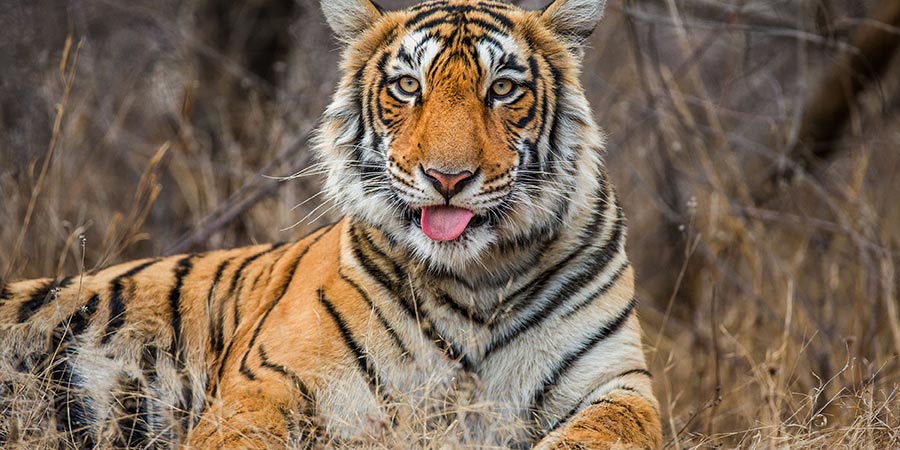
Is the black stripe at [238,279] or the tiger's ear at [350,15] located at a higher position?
the tiger's ear at [350,15]

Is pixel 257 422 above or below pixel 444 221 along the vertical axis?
below

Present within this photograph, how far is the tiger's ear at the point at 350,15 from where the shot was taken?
295 cm

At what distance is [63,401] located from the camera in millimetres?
2988

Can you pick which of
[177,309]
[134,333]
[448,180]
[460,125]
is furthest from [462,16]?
[134,333]

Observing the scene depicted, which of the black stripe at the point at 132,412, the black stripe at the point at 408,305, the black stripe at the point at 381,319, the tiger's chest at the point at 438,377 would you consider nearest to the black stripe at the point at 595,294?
the tiger's chest at the point at 438,377

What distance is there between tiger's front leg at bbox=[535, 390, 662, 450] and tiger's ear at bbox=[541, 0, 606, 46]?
40.5 inches

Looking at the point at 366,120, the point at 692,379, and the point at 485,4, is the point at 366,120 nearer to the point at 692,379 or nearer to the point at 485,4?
the point at 485,4

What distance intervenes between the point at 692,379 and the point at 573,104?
2244 mm

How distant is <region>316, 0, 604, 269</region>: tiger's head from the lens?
2.56 metres

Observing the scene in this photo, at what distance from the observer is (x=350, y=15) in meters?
2.97

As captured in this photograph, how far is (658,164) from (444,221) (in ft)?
13.1

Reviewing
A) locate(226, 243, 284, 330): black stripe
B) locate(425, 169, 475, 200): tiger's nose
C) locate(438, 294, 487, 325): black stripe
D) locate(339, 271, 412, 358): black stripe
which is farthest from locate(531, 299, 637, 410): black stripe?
locate(226, 243, 284, 330): black stripe

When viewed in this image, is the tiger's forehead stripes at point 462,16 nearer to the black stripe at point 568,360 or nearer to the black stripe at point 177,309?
the black stripe at point 568,360

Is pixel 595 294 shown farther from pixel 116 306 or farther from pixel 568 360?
pixel 116 306
